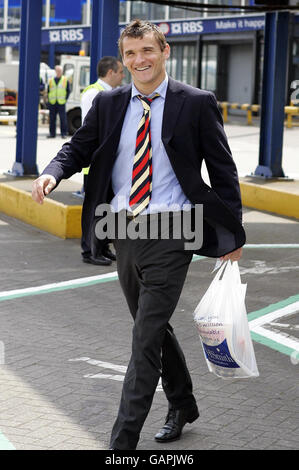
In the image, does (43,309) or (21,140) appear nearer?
(43,309)

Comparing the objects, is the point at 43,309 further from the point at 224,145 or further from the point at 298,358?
the point at 224,145

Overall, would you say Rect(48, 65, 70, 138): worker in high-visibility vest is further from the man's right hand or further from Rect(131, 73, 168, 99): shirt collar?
the man's right hand

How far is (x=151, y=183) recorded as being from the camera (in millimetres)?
4363

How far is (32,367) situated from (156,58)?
7.81ft

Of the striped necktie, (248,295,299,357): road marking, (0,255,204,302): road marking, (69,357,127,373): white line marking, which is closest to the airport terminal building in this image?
(0,255,204,302): road marking

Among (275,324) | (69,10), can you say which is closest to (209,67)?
(69,10)

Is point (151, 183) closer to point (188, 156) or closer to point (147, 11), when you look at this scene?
point (188, 156)

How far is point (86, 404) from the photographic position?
5.18 metres

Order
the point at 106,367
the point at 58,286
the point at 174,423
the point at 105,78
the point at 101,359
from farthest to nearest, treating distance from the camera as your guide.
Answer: the point at 105,78 → the point at 58,286 → the point at 101,359 → the point at 106,367 → the point at 174,423

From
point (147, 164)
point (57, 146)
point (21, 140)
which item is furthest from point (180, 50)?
point (147, 164)

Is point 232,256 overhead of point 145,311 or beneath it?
overhead

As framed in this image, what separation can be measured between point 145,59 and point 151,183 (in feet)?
1.89

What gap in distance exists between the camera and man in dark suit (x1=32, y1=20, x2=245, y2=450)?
4.29 metres
